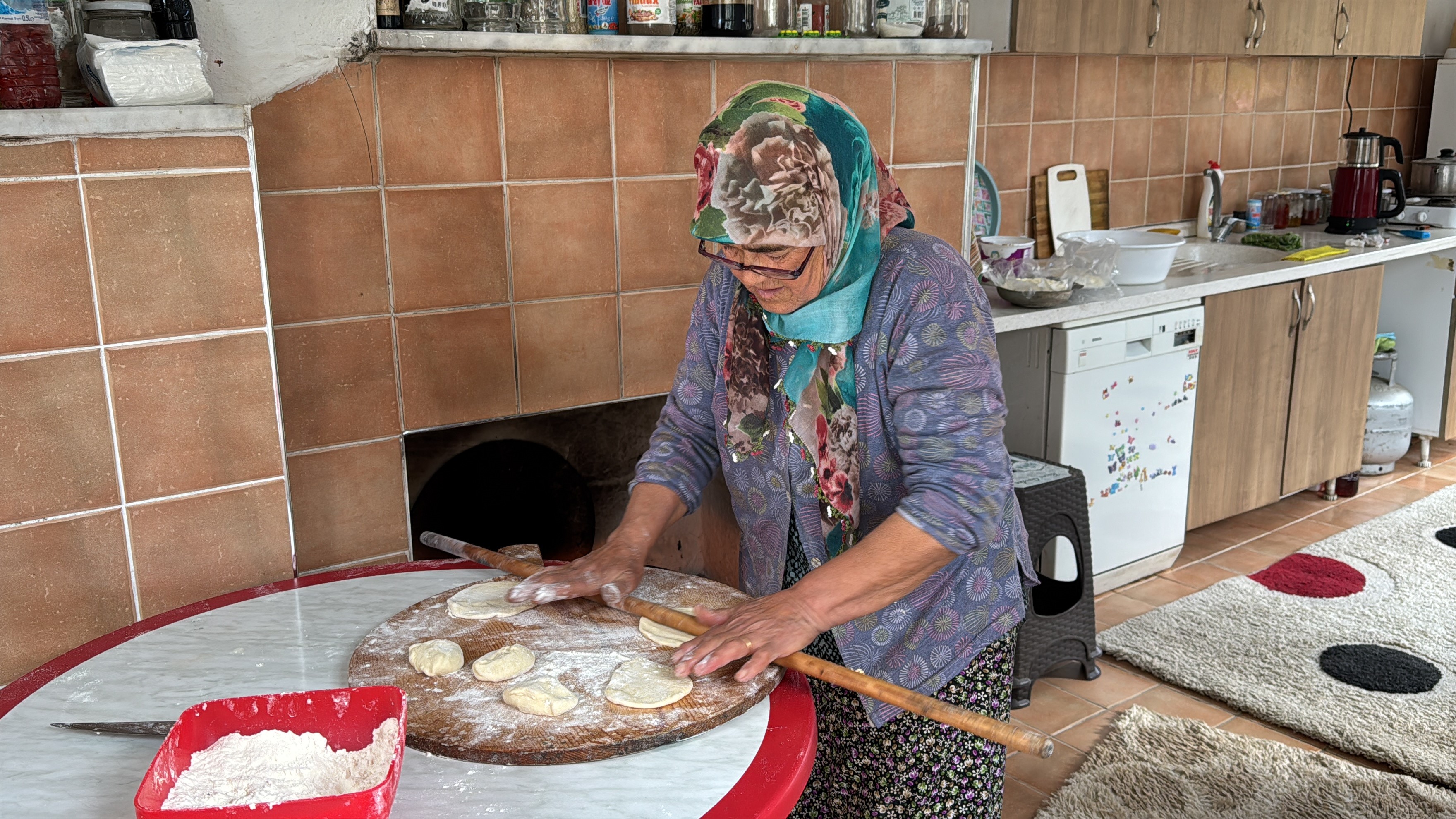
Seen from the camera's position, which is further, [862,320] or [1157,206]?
[1157,206]

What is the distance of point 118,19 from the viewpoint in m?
1.45

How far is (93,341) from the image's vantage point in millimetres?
1362

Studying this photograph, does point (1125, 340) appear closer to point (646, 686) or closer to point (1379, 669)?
point (1379, 669)

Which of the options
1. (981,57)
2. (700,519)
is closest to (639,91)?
(700,519)

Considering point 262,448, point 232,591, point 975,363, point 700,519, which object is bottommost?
point 700,519

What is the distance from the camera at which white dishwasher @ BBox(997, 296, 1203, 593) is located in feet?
9.16

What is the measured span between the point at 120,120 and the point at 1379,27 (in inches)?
164

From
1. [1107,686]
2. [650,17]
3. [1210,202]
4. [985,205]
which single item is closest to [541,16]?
[650,17]

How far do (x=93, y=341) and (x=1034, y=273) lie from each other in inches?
85.0

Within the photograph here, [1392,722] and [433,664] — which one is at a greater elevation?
[433,664]

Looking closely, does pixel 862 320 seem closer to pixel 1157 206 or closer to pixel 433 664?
pixel 433 664

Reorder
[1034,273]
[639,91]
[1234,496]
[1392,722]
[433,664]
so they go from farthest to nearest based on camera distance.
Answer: [1234,496], [1034,273], [1392,722], [639,91], [433,664]

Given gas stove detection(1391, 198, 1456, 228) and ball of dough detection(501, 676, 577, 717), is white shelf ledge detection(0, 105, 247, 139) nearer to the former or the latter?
ball of dough detection(501, 676, 577, 717)

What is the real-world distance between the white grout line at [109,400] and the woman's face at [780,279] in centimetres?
74
